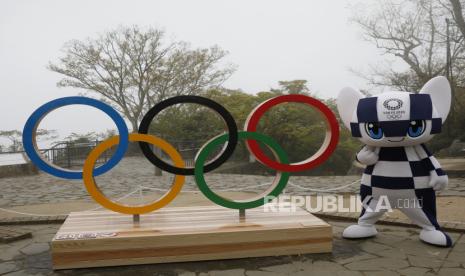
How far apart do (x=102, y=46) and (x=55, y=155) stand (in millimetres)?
5885

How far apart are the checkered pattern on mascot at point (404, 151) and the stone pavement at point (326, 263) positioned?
1.10 ft

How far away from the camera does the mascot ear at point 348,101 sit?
480cm

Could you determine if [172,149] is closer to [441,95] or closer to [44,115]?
[44,115]

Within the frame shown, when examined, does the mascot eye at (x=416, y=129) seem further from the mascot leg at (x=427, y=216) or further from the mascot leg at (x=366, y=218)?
the mascot leg at (x=366, y=218)

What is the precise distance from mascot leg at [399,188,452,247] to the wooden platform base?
1.01 meters

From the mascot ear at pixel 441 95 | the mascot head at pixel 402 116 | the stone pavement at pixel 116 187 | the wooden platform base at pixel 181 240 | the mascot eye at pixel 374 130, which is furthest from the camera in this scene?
the stone pavement at pixel 116 187

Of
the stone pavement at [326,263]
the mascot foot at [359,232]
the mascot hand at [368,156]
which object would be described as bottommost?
the stone pavement at [326,263]

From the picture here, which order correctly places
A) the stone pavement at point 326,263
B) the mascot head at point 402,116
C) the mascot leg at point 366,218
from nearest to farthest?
the stone pavement at point 326,263 → the mascot head at point 402,116 → the mascot leg at point 366,218

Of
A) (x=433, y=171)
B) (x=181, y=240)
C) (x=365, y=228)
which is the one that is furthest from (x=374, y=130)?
(x=181, y=240)

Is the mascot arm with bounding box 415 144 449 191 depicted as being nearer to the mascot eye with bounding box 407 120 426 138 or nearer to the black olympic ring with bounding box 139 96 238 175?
the mascot eye with bounding box 407 120 426 138

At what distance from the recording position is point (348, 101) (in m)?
4.82

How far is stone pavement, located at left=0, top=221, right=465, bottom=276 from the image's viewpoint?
3.90 metres

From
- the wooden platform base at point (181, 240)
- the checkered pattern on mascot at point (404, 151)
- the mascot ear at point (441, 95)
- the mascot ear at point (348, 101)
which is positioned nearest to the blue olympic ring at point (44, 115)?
the wooden platform base at point (181, 240)

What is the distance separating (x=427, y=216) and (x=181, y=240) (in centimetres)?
267
